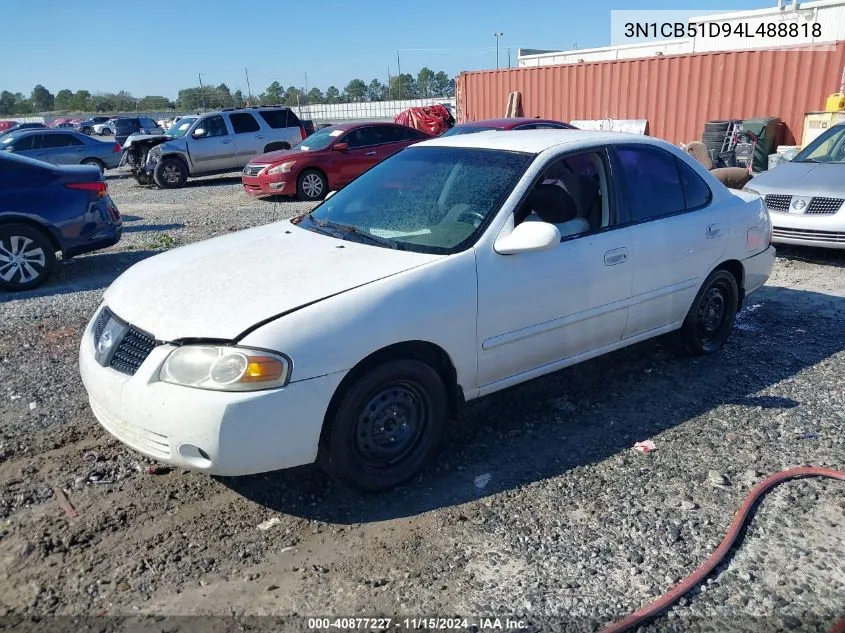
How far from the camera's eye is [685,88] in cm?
1664

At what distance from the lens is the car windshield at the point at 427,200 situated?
379cm

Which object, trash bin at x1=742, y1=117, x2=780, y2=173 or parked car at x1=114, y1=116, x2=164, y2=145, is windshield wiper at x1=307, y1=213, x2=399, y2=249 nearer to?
trash bin at x1=742, y1=117, x2=780, y2=173

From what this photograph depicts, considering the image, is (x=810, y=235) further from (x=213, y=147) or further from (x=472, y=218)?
(x=213, y=147)

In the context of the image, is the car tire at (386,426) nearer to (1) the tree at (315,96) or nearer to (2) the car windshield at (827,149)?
(2) the car windshield at (827,149)

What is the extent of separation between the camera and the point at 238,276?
3.50 metres

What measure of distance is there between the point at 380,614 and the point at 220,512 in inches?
42.0

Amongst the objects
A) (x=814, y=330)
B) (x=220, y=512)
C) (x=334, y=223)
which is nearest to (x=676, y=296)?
(x=814, y=330)

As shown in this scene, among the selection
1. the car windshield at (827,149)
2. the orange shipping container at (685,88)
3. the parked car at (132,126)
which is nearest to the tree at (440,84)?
the parked car at (132,126)

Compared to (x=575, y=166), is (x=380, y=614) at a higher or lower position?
lower

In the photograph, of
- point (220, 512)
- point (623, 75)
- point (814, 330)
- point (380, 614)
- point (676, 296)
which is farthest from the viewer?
point (623, 75)

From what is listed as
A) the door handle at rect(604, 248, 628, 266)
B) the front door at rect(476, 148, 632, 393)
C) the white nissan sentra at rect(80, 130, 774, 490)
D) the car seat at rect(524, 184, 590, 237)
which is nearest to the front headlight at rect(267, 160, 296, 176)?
the white nissan sentra at rect(80, 130, 774, 490)

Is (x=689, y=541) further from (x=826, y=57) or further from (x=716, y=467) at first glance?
(x=826, y=57)

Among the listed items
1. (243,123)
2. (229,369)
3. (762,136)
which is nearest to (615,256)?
(229,369)

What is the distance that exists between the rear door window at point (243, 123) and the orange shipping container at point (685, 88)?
7818mm
